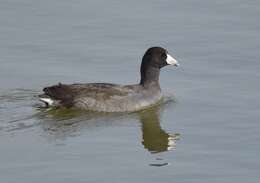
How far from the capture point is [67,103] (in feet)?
50.8

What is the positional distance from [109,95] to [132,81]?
114 cm

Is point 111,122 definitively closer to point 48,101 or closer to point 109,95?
point 109,95

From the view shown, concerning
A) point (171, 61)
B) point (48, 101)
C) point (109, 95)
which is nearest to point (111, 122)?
point (109, 95)

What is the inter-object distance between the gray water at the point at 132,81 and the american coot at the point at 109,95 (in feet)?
0.72

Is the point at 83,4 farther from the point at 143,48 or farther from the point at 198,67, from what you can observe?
the point at 198,67

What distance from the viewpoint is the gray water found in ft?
40.3

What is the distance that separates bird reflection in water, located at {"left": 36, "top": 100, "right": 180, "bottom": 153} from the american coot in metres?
0.14

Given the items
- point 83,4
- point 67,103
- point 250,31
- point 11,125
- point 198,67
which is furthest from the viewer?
point 83,4

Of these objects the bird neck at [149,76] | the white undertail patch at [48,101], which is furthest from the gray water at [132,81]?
the bird neck at [149,76]

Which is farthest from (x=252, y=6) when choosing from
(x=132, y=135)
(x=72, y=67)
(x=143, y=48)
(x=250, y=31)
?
(x=132, y=135)

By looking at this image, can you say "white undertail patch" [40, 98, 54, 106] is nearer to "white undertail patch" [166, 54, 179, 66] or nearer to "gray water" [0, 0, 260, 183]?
"gray water" [0, 0, 260, 183]

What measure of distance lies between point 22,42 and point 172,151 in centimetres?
530

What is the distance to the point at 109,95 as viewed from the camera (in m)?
15.5

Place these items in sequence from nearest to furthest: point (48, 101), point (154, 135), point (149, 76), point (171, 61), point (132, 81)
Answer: point (154, 135), point (48, 101), point (171, 61), point (149, 76), point (132, 81)
